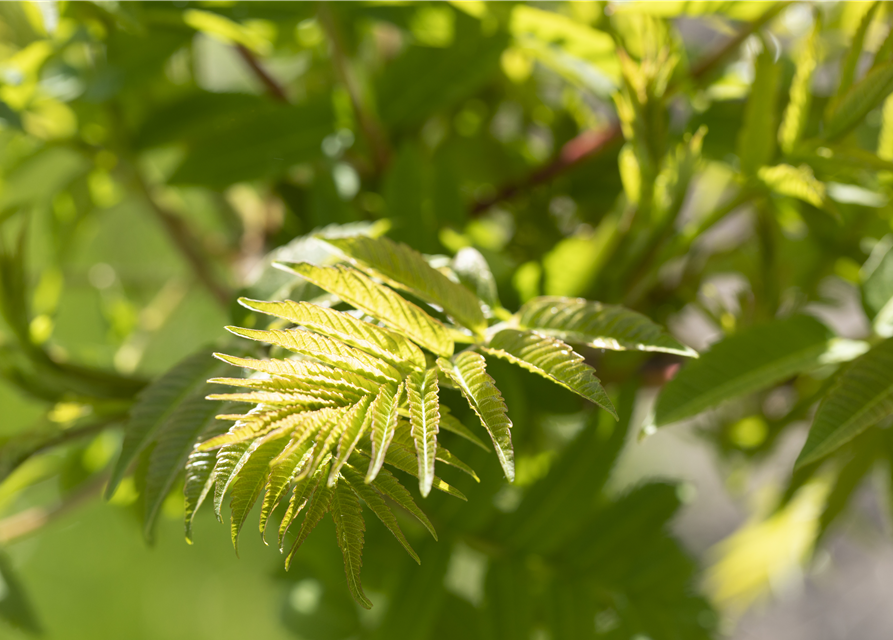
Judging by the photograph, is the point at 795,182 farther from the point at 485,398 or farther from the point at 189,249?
the point at 189,249

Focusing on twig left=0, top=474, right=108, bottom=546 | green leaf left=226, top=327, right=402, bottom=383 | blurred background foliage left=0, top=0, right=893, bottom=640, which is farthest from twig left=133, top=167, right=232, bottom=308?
green leaf left=226, top=327, right=402, bottom=383

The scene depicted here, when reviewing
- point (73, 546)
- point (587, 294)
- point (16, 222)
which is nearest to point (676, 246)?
point (587, 294)

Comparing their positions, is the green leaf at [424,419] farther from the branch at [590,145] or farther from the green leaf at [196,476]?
the branch at [590,145]

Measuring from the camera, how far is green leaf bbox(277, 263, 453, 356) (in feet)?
0.48

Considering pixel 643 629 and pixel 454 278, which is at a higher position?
pixel 454 278

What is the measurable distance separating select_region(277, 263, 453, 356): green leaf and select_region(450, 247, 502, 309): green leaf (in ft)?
0.09

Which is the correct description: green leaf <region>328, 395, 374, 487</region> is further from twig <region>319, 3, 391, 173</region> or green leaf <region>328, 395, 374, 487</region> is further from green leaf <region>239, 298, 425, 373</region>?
twig <region>319, 3, 391, 173</region>

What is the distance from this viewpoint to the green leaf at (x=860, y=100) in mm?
174

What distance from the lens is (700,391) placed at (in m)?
0.19

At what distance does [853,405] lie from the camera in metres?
0.16

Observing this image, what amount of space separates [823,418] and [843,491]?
0.17m

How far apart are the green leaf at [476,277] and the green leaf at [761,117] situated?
0.10m

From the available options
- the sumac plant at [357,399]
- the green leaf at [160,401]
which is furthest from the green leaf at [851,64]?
the green leaf at [160,401]

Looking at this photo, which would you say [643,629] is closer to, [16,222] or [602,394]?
[602,394]
